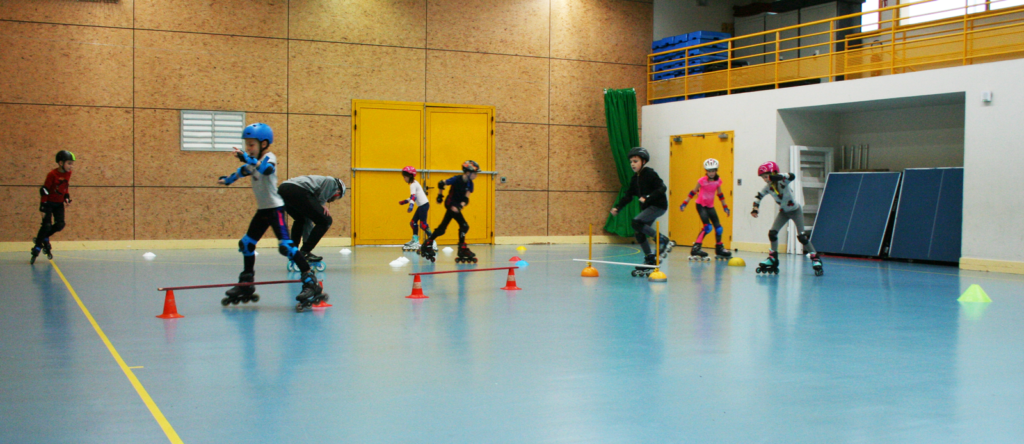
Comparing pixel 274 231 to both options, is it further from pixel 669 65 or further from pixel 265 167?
pixel 669 65

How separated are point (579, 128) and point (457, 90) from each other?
3497 millimetres

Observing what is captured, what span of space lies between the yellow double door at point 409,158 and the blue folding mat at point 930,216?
916cm

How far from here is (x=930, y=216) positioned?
1466cm

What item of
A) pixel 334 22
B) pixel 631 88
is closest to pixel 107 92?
pixel 334 22

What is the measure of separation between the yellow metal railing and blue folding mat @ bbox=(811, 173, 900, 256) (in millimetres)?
2208

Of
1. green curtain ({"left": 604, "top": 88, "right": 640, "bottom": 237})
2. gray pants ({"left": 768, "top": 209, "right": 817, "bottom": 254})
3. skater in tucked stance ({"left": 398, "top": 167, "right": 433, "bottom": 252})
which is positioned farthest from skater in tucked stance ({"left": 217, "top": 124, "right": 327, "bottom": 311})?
green curtain ({"left": 604, "top": 88, "right": 640, "bottom": 237})

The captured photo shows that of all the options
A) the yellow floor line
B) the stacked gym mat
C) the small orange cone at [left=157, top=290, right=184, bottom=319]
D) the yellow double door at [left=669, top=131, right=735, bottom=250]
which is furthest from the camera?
the yellow double door at [left=669, top=131, right=735, bottom=250]

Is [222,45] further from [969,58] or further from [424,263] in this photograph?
[969,58]

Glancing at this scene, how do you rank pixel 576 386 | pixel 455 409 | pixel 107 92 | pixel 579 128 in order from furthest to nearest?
1. pixel 579 128
2. pixel 107 92
3. pixel 576 386
4. pixel 455 409

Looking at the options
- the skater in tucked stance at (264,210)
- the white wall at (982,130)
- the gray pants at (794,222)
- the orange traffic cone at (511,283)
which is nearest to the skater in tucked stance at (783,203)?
the gray pants at (794,222)

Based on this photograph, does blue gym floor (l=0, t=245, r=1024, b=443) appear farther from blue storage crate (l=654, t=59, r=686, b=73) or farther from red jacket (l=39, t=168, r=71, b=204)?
blue storage crate (l=654, t=59, r=686, b=73)

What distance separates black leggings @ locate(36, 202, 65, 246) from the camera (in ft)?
40.8

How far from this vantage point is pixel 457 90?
61.2 feet

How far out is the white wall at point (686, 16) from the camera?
2061 cm
